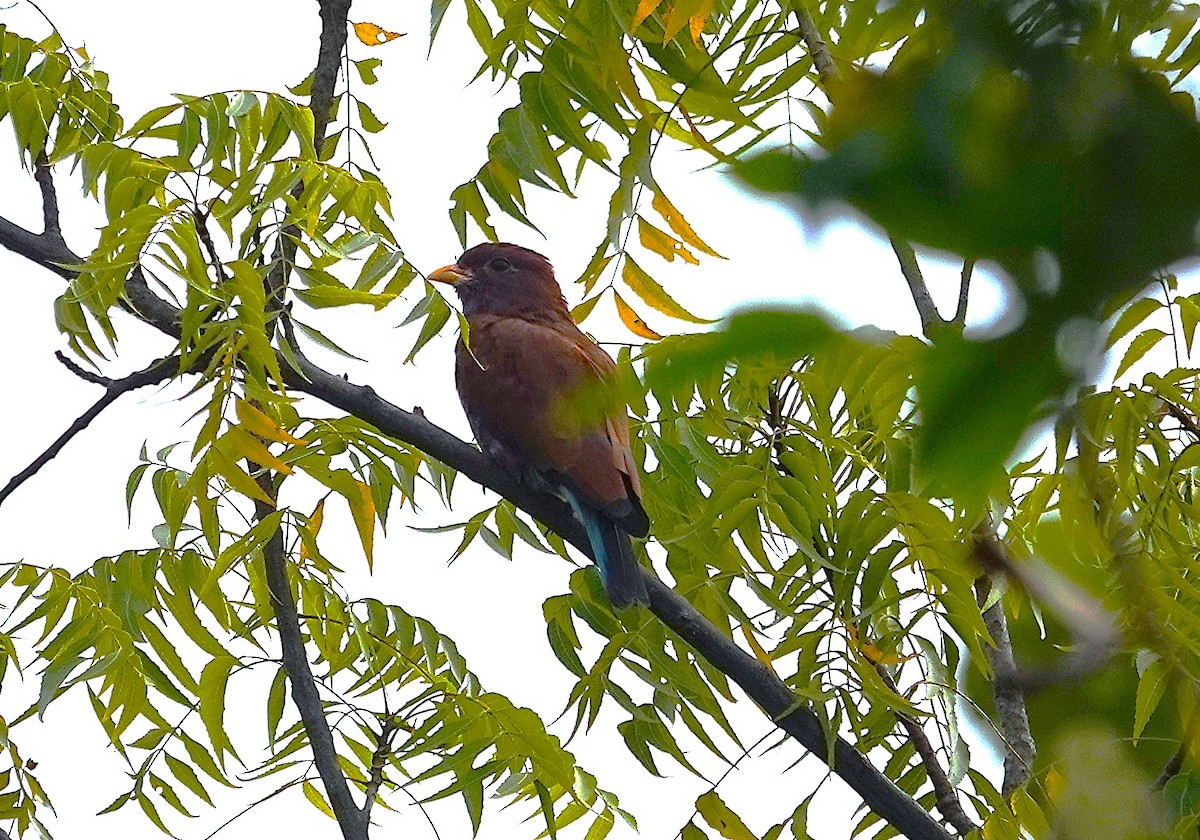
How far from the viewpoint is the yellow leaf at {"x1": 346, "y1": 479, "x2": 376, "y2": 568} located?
2.50 m

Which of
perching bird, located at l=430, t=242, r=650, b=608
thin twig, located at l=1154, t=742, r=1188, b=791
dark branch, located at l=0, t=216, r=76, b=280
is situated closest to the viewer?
thin twig, located at l=1154, t=742, r=1188, b=791

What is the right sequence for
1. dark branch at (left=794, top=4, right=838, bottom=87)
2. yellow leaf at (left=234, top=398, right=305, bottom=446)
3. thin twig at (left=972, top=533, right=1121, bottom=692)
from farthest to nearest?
dark branch at (left=794, top=4, right=838, bottom=87)
yellow leaf at (left=234, top=398, right=305, bottom=446)
thin twig at (left=972, top=533, right=1121, bottom=692)

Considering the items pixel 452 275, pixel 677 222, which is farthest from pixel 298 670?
pixel 452 275

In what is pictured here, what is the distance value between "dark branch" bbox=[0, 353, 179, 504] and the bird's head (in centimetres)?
254

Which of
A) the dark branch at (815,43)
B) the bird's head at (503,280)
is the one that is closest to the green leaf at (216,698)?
the dark branch at (815,43)

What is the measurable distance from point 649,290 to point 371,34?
88 centimetres

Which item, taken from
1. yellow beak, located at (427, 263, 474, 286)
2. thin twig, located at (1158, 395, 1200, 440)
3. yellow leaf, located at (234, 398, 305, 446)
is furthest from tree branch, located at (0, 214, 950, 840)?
yellow beak, located at (427, 263, 474, 286)

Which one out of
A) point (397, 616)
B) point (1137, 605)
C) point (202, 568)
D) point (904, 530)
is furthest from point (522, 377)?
point (1137, 605)

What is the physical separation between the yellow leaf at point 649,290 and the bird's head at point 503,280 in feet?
7.75

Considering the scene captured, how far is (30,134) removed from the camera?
2.43 metres

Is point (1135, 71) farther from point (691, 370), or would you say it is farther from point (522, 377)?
point (522, 377)

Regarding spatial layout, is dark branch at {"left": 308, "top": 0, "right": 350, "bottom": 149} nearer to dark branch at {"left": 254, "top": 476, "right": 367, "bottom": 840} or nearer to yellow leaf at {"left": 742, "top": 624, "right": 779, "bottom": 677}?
dark branch at {"left": 254, "top": 476, "right": 367, "bottom": 840}

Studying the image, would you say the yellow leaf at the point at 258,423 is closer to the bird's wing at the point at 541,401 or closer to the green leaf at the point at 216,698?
the green leaf at the point at 216,698

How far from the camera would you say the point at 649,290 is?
2.49m
